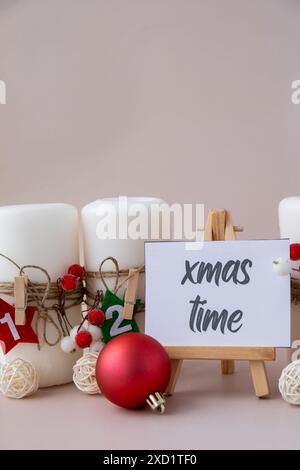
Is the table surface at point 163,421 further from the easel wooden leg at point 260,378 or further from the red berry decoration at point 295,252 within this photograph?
the red berry decoration at point 295,252

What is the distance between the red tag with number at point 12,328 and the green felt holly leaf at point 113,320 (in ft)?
0.40

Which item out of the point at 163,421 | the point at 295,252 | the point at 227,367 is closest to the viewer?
the point at 163,421

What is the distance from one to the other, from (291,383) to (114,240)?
→ 390 millimetres

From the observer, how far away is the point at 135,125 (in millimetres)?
1926

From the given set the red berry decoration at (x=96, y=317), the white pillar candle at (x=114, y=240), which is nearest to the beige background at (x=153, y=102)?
the white pillar candle at (x=114, y=240)

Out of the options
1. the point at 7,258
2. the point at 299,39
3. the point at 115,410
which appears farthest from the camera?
the point at 299,39

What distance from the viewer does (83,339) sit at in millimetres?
1363

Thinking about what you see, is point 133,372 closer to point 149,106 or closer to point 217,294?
point 217,294

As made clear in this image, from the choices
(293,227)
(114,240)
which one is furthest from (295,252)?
(114,240)

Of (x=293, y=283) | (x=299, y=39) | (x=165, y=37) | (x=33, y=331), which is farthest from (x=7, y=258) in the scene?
(x=299, y=39)

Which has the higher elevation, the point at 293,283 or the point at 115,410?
the point at 293,283

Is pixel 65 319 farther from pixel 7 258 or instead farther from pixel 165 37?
pixel 165 37

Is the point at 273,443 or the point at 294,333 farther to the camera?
the point at 294,333
